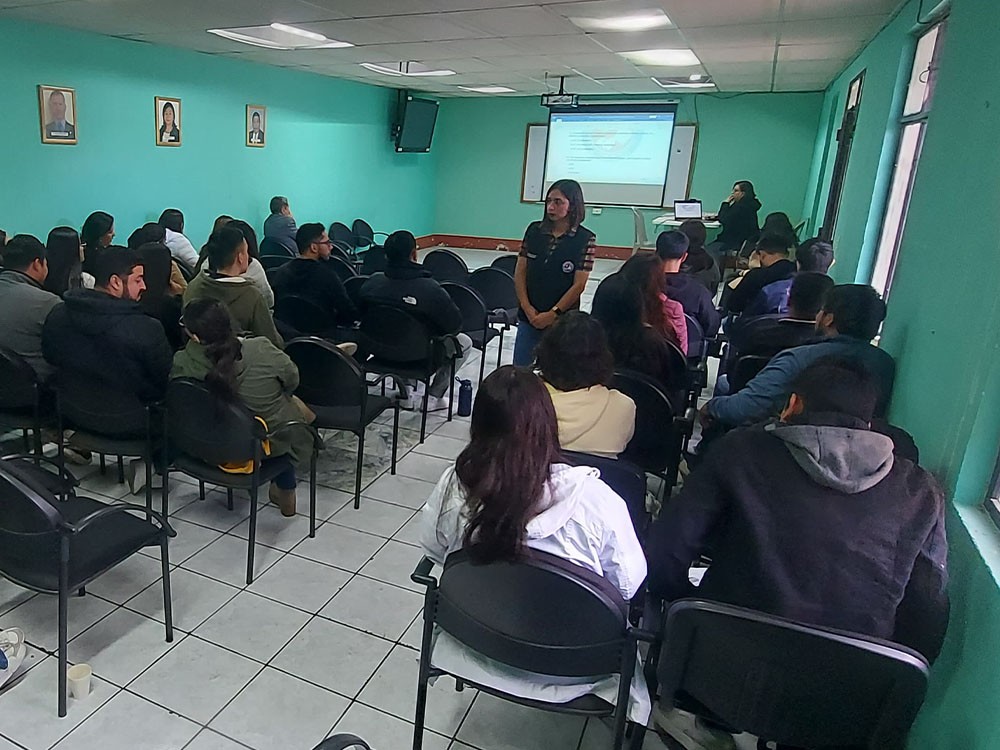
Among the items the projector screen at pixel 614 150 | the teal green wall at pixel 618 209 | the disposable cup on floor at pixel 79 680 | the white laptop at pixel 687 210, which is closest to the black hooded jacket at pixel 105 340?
the disposable cup on floor at pixel 79 680

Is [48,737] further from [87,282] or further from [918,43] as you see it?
[918,43]

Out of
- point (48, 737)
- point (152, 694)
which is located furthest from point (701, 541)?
point (48, 737)

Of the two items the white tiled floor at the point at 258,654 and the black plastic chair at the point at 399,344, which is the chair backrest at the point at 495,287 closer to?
the black plastic chair at the point at 399,344

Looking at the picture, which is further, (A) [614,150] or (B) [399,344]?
(A) [614,150]

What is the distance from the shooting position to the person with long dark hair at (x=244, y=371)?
2324 mm

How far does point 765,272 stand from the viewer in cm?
411

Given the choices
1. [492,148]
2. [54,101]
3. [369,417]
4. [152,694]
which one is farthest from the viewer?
[492,148]

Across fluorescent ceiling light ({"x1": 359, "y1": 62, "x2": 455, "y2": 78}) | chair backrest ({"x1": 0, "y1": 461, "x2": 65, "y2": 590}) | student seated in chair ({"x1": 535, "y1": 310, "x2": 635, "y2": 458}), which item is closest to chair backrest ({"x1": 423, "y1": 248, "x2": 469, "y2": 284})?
fluorescent ceiling light ({"x1": 359, "y1": 62, "x2": 455, "y2": 78})

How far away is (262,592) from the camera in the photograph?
7.94ft

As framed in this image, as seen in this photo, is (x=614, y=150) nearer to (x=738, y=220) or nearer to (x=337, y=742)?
(x=738, y=220)

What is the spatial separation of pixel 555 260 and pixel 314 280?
141 centimetres

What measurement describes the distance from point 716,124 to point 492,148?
11.6ft

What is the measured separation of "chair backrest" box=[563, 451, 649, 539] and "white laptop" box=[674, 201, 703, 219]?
6851 millimetres

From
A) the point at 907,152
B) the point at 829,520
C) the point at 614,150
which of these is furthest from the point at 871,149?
the point at 614,150
